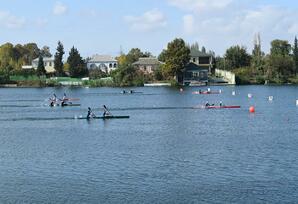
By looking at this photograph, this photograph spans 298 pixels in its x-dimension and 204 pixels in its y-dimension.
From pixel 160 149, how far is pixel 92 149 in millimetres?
4769

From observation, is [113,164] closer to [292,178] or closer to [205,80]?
[292,178]

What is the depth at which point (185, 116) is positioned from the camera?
2734 inches

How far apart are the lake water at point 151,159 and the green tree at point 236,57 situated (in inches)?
4218

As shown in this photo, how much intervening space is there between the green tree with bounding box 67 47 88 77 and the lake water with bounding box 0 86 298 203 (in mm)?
97087

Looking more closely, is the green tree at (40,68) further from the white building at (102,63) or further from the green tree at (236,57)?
the green tree at (236,57)

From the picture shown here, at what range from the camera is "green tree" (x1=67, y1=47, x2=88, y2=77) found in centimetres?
16515

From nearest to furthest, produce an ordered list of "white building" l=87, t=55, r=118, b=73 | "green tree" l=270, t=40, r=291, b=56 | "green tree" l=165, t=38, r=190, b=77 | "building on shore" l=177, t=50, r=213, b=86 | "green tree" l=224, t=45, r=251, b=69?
1. "green tree" l=165, t=38, r=190, b=77
2. "building on shore" l=177, t=50, r=213, b=86
3. "green tree" l=224, t=45, r=251, b=69
4. "green tree" l=270, t=40, r=291, b=56
5. "white building" l=87, t=55, r=118, b=73

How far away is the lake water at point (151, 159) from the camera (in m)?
30.7

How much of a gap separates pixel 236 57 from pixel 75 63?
43.9 meters

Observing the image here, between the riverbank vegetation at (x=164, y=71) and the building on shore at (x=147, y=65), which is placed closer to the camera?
the riverbank vegetation at (x=164, y=71)

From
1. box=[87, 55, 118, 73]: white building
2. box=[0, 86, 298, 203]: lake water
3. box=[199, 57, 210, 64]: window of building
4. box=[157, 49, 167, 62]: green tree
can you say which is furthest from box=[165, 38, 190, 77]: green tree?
box=[0, 86, 298, 203]: lake water

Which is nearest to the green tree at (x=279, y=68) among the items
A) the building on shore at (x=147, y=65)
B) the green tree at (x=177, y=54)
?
the building on shore at (x=147, y=65)

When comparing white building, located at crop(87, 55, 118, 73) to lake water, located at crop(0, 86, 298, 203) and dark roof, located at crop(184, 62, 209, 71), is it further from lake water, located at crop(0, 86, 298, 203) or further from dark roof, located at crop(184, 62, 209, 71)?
lake water, located at crop(0, 86, 298, 203)

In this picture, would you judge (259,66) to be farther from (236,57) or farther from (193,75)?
(193,75)
